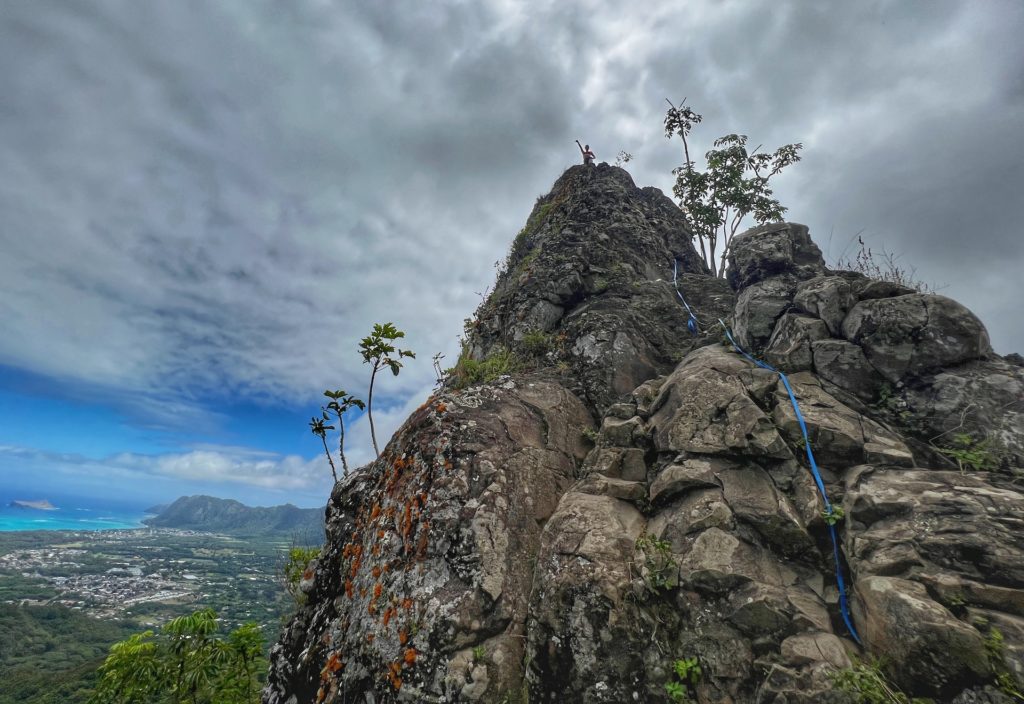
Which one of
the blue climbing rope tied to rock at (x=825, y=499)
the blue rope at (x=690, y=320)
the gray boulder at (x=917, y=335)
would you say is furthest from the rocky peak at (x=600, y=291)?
the gray boulder at (x=917, y=335)

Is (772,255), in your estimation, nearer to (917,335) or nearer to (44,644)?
(917,335)

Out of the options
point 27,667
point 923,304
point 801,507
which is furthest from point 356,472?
point 27,667

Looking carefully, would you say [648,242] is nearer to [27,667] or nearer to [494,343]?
[494,343]

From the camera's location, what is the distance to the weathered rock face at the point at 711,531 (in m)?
4.88

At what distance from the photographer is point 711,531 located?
6.30 meters

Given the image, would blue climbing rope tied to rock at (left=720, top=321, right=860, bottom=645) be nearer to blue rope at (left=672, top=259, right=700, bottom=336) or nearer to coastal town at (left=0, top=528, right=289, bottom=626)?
blue rope at (left=672, top=259, right=700, bottom=336)

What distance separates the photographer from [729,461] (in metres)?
7.20

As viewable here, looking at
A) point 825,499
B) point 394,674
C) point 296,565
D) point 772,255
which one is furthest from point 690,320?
point 296,565

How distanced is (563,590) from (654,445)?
3439mm

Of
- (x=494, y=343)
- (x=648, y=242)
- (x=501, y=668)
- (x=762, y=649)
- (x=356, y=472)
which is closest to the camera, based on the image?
(x=762, y=649)

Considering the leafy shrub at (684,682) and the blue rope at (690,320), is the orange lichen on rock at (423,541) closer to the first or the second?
the leafy shrub at (684,682)

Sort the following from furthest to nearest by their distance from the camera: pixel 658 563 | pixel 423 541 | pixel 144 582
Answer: pixel 144 582, pixel 423 541, pixel 658 563

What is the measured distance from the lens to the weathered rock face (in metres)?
4.88

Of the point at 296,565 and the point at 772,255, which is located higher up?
the point at 772,255
